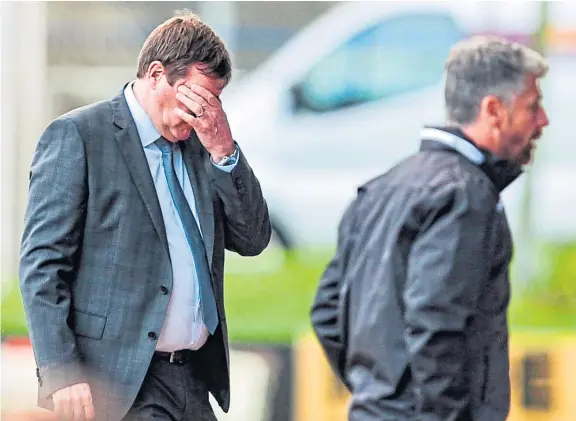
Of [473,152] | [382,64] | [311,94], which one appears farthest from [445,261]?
[382,64]

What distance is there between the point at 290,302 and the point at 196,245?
3.51 meters

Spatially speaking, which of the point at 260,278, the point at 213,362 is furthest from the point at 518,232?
the point at 213,362

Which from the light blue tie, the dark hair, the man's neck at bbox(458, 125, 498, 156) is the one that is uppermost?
the dark hair

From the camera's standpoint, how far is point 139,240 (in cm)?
305

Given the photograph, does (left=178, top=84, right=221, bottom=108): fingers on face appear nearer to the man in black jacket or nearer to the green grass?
the man in black jacket

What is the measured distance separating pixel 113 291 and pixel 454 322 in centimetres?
88

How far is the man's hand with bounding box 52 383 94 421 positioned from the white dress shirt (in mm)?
244

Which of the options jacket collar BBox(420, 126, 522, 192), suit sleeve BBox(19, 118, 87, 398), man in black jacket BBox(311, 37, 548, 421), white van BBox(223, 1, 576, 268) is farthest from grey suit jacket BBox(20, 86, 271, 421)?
white van BBox(223, 1, 576, 268)

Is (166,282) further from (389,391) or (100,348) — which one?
(389,391)

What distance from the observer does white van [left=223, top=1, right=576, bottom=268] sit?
7977mm

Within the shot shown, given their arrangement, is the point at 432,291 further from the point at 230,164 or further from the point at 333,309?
the point at 230,164

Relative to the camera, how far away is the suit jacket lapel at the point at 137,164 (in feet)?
10.1

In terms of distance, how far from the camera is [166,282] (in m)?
3.05

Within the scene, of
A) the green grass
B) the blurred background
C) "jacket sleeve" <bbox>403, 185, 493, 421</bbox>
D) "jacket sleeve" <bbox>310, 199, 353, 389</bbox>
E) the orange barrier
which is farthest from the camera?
the blurred background
